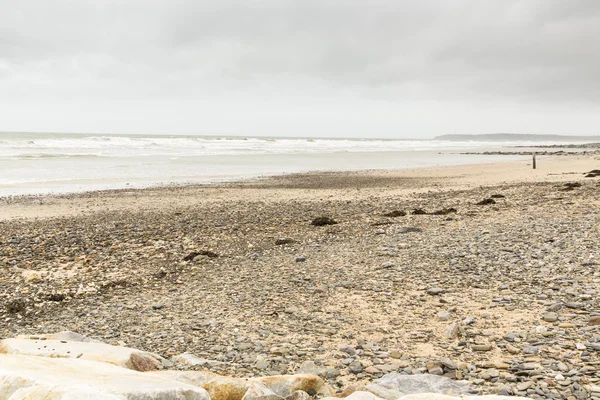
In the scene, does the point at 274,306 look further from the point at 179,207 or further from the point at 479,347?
the point at 179,207

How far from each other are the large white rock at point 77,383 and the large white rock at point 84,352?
68cm

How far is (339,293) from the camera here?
7.85 metres

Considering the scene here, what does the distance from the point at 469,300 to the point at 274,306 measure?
9.51 ft

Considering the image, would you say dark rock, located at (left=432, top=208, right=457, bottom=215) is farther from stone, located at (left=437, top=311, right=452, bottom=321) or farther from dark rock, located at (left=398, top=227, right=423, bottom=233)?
stone, located at (left=437, top=311, right=452, bottom=321)

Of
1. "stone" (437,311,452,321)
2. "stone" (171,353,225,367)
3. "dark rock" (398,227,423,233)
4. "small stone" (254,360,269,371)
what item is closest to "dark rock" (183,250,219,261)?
"dark rock" (398,227,423,233)

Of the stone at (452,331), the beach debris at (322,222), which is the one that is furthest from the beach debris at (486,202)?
the stone at (452,331)

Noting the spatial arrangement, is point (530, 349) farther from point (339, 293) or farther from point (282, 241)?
point (282, 241)

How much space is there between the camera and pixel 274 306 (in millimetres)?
7434

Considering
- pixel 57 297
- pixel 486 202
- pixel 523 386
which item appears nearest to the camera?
pixel 523 386

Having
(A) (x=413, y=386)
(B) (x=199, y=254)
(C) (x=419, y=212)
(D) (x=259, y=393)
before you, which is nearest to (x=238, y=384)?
(D) (x=259, y=393)

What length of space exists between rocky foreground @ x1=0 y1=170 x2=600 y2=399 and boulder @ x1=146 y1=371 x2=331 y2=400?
344 millimetres

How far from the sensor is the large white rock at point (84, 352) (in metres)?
4.92

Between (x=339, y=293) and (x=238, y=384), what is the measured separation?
3.66 metres

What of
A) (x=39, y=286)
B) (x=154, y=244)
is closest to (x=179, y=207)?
(x=154, y=244)
